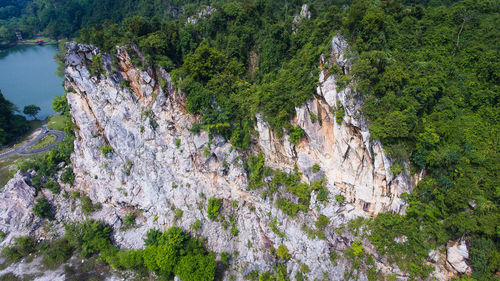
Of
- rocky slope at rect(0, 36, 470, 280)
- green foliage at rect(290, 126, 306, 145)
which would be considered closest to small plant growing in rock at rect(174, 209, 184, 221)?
rocky slope at rect(0, 36, 470, 280)

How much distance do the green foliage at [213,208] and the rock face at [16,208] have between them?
2086cm

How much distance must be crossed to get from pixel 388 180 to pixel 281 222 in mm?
9930

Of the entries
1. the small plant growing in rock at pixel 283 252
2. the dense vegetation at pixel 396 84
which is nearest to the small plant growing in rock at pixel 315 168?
the dense vegetation at pixel 396 84

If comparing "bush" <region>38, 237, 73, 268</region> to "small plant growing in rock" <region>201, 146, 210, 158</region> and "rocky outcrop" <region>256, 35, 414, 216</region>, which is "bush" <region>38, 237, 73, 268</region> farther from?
"rocky outcrop" <region>256, 35, 414, 216</region>

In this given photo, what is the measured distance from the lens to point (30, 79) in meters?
55.3

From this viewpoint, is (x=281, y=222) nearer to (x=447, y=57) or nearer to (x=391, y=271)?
(x=391, y=271)

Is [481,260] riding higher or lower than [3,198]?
higher

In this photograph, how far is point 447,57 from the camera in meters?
21.9

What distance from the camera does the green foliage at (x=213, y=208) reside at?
23669 millimetres

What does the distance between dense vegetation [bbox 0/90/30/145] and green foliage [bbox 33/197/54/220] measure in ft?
58.1

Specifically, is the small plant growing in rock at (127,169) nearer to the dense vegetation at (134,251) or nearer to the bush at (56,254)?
the dense vegetation at (134,251)

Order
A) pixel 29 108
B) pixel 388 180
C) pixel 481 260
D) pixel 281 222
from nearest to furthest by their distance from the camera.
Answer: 1. pixel 481 260
2. pixel 388 180
3. pixel 281 222
4. pixel 29 108

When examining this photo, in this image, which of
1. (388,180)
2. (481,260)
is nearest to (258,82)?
(388,180)

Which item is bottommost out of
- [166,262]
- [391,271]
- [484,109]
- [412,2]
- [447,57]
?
[166,262]
